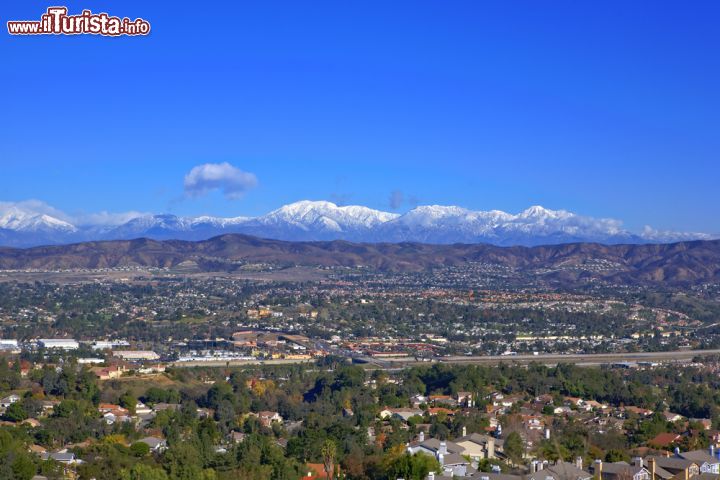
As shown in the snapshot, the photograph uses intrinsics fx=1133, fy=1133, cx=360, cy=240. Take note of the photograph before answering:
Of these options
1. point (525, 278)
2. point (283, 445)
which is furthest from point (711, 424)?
point (525, 278)

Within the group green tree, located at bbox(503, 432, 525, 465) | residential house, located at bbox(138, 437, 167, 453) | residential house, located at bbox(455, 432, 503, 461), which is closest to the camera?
green tree, located at bbox(503, 432, 525, 465)

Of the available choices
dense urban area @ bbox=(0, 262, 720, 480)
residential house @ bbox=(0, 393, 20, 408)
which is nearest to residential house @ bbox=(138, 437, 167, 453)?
dense urban area @ bbox=(0, 262, 720, 480)

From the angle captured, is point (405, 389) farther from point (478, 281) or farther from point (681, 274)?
point (681, 274)

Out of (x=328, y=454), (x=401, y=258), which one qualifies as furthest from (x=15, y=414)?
(x=401, y=258)

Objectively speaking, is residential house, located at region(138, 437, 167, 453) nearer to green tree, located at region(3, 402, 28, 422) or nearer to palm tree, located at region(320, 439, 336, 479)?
palm tree, located at region(320, 439, 336, 479)

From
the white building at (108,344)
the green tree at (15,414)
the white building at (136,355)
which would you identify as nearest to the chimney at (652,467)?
the green tree at (15,414)

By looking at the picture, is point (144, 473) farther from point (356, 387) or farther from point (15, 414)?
point (356, 387)
